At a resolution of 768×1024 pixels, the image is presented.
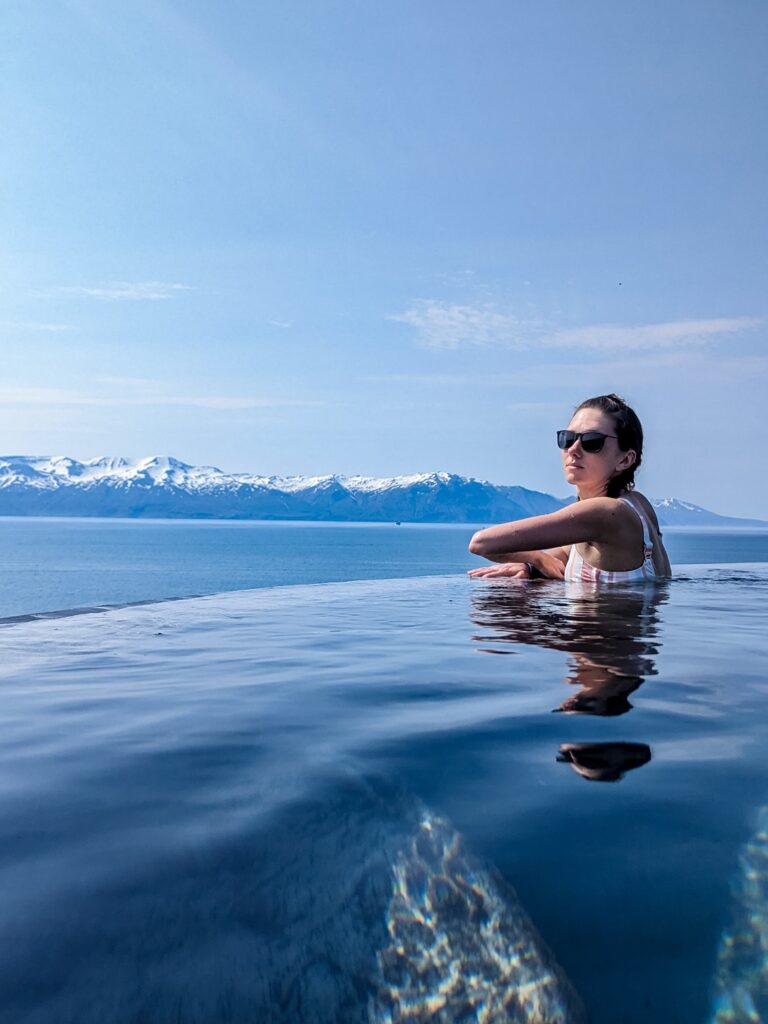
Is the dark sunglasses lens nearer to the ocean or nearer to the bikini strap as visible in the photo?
the bikini strap

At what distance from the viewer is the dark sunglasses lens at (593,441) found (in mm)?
7676

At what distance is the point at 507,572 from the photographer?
33.5 ft

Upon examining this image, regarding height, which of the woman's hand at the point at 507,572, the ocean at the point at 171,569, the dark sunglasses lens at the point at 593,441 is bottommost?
the ocean at the point at 171,569

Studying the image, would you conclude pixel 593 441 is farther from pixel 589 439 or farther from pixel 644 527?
pixel 644 527

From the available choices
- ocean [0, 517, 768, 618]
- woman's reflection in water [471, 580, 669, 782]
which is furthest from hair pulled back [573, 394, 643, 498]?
ocean [0, 517, 768, 618]

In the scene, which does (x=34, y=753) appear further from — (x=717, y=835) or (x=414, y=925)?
(x=717, y=835)

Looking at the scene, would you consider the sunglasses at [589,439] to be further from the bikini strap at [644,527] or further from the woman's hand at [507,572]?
the woman's hand at [507,572]

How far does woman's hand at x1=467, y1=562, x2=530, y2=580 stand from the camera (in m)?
9.93

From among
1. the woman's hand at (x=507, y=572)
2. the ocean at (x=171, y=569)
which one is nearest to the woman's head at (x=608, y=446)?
the woman's hand at (x=507, y=572)

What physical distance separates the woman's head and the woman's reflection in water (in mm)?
1201

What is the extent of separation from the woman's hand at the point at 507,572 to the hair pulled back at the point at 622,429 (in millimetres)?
2158

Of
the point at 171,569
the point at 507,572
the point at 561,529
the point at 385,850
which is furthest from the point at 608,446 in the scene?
the point at 171,569

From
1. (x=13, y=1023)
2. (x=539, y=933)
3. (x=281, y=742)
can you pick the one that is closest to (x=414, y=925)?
(x=539, y=933)

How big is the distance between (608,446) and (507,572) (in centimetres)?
291
